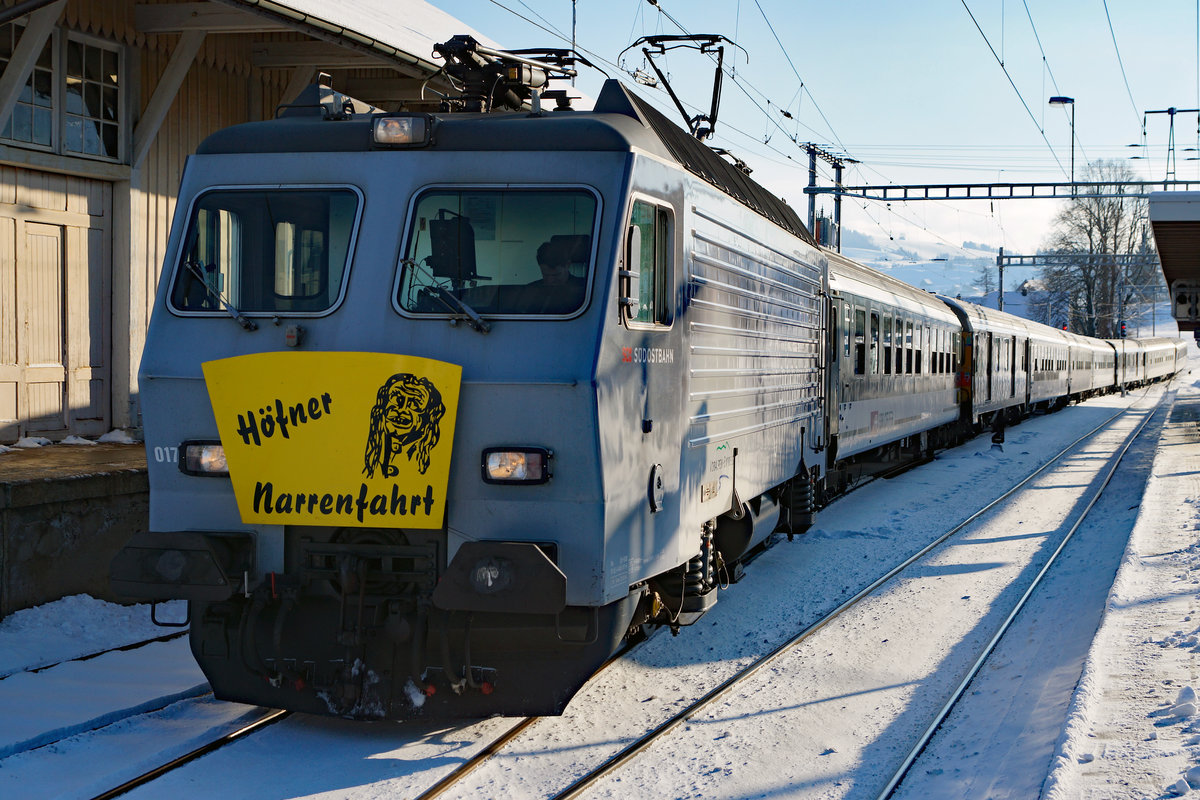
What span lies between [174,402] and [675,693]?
3.30 metres

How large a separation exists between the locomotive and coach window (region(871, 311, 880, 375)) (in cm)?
926

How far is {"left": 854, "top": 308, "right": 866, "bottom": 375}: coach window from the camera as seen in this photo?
13992 millimetres

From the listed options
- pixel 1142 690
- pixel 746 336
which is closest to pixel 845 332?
pixel 746 336

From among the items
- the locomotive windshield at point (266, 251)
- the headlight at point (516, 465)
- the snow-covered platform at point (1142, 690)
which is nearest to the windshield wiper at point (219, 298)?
the locomotive windshield at point (266, 251)

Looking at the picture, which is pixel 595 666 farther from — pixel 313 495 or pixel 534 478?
pixel 313 495

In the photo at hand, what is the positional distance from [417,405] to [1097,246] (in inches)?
3153

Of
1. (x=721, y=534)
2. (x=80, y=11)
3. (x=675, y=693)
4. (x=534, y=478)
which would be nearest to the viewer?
(x=534, y=478)

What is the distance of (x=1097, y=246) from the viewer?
253 ft

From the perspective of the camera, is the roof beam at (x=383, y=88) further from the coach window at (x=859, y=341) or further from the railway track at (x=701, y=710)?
the railway track at (x=701, y=710)

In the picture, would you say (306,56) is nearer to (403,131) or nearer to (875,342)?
(403,131)

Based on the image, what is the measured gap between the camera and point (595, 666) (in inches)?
224

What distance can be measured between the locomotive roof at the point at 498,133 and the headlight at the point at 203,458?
158 cm

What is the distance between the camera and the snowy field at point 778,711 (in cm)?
532

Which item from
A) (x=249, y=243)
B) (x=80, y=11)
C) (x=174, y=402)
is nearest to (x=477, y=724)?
(x=174, y=402)
